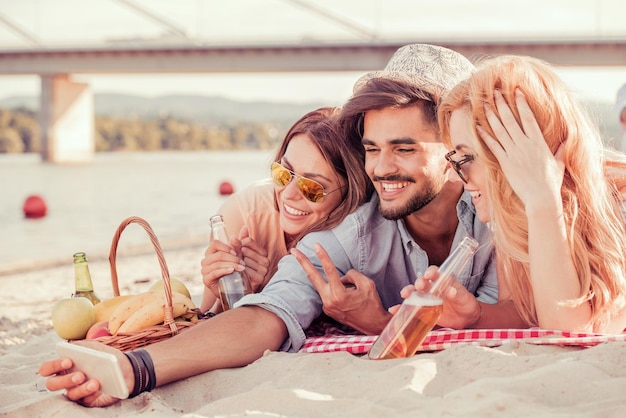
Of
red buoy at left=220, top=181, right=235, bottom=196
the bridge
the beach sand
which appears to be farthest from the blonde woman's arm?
the bridge

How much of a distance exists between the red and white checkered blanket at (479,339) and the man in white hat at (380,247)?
132mm

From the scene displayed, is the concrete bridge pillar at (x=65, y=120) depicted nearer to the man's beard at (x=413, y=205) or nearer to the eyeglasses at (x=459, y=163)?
the man's beard at (x=413, y=205)

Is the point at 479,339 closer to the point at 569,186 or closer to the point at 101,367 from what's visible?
the point at 569,186

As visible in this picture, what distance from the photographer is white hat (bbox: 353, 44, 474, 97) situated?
370 centimetres

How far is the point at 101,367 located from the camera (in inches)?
108

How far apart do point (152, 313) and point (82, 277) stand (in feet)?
2.17

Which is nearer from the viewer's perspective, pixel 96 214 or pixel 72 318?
pixel 72 318

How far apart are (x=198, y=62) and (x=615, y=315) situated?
3635cm

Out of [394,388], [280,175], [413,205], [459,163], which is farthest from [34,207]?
[394,388]

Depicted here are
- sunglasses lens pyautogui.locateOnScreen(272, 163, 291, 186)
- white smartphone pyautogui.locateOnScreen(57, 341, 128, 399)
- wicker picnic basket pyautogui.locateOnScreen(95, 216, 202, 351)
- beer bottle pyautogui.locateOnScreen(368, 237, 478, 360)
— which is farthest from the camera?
sunglasses lens pyautogui.locateOnScreen(272, 163, 291, 186)

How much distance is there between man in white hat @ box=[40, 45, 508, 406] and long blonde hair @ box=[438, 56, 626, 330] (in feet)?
1.46

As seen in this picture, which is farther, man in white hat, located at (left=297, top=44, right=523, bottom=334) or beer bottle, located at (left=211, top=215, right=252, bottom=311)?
beer bottle, located at (left=211, top=215, right=252, bottom=311)

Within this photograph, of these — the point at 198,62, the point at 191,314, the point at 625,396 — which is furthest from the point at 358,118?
the point at 198,62

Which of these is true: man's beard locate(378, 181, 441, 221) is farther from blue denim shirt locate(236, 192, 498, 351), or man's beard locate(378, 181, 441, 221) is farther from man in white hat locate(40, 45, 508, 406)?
blue denim shirt locate(236, 192, 498, 351)
